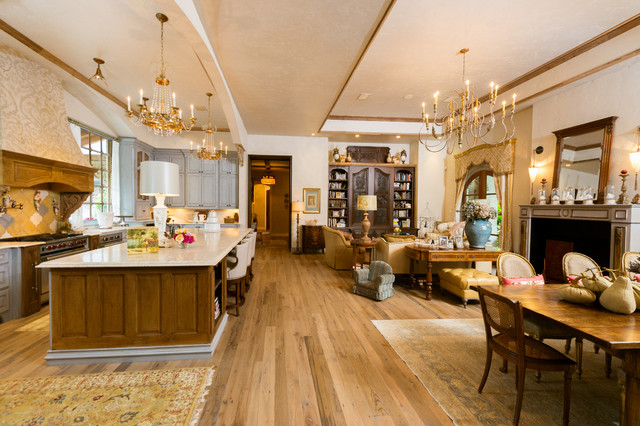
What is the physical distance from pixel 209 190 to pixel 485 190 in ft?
24.1

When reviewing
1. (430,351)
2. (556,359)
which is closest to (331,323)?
(430,351)

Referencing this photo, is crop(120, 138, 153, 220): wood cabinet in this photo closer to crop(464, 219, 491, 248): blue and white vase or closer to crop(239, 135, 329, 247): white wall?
crop(239, 135, 329, 247): white wall

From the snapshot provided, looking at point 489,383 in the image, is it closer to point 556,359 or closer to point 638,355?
point 556,359

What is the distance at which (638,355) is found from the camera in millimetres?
1351

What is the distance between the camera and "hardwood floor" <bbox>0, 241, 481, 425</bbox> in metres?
1.83

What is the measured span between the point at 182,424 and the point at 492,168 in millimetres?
7171

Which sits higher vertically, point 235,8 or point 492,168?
point 235,8

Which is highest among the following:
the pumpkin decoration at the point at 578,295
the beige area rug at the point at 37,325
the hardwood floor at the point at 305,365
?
the pumpkin decoration at the point at 578,295

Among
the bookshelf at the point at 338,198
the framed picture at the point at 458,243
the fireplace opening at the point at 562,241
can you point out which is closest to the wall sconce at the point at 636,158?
the fireplace opening at the point at 562,241

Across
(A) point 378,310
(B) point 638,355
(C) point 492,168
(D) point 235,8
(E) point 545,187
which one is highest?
(D) point 235,8

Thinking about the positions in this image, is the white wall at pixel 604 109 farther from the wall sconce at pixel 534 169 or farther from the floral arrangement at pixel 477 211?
the floral arrangement at pixel 477 211

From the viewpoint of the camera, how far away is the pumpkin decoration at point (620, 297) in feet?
5.49

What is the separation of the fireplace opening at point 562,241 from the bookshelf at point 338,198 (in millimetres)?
4644

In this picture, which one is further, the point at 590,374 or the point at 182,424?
the point at 590,374
